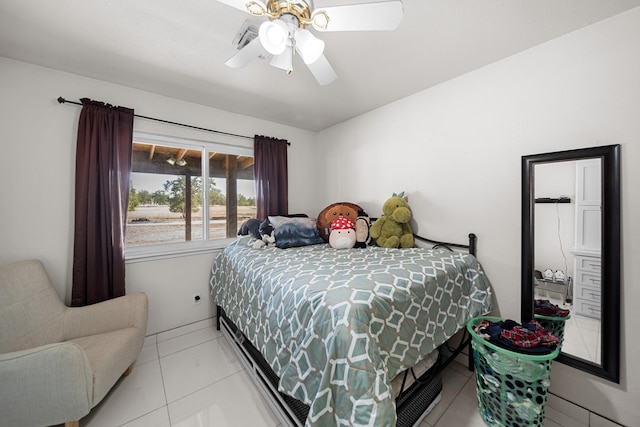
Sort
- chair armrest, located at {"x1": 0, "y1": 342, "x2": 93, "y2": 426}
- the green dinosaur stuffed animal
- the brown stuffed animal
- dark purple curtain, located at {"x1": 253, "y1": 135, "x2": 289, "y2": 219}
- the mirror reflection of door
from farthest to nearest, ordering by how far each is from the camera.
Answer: dark purple curtain, located at {"x1": 253, "y1": 135, "x2": 289, "y2": 219}
the brown stuffed animal
the green dinosaur stuffed animal
the mirror reflection of door
chair armrest, located at {"x1": 0, "y1": 342, "x2": 93, "y2": 426}

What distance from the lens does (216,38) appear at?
1.56 m

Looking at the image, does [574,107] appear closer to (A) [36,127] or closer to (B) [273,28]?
(B) [273,28]

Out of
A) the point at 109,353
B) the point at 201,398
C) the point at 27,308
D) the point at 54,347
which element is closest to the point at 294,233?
the point at 201,398

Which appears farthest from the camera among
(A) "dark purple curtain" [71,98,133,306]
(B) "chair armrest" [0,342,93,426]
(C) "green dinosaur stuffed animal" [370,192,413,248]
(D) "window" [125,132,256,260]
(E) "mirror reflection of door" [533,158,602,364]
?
(D) "window" [125,132,256,260]

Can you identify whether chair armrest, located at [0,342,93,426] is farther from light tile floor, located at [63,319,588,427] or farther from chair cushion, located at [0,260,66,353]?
chair cushion, located at [0,260,66,353]

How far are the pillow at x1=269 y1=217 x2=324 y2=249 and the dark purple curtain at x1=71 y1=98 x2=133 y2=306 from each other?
4.49 ft

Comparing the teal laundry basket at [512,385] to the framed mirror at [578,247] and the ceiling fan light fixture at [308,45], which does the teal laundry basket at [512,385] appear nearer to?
the framed mirror at [578,247]

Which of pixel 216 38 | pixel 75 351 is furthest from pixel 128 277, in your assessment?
pixel 216 38

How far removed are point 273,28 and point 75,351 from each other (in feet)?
6.18

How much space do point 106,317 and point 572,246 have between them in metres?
3.38

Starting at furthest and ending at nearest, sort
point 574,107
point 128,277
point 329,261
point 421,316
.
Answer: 1. point 128,277
2. point 329,261
3. point 574,107
4. point 421,316

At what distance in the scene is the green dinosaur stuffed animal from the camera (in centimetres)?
225

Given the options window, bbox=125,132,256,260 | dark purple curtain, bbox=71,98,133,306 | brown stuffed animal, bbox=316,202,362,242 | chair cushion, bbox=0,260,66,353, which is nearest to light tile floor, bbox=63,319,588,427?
chair cushion, bbox=0,260,66,353

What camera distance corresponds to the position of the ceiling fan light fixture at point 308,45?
3.74ft
